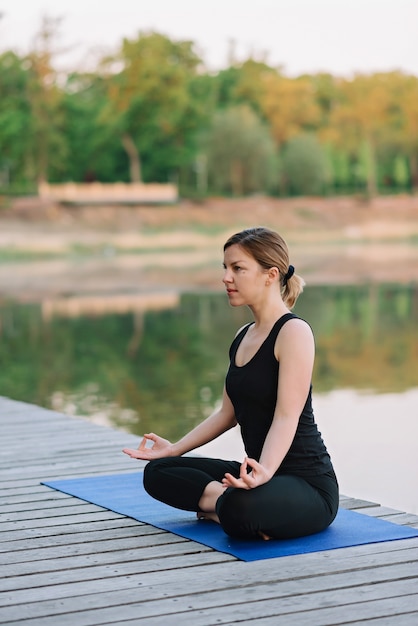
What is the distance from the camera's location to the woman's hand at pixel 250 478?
3.94m

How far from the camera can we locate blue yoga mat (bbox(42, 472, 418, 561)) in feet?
13.4

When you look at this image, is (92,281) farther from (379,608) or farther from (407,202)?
(407,202)

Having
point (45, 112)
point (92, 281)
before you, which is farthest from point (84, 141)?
point (92, 281)

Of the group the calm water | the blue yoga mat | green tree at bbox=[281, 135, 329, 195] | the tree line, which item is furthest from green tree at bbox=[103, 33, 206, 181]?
the blue yoga mat

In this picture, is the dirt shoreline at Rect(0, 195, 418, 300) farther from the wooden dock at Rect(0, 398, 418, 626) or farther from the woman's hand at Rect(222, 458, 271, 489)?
the woman's hand at Rect(222, 458, 271, 489)

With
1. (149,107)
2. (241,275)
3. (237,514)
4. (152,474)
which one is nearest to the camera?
(237,514)

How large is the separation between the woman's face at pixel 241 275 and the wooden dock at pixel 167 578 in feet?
2.89

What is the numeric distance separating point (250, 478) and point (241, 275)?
2.33ft

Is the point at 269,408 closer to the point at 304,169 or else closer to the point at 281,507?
the point at 281,507

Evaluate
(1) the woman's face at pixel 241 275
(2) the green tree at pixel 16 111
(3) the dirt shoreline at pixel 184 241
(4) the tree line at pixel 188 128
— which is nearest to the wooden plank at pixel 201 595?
(1) the woman's face at pixel 241 275

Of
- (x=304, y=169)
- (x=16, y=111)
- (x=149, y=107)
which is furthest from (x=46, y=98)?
(x=304, y=169)

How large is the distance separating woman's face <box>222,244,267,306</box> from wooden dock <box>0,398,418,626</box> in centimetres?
88

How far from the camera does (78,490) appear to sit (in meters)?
5.19

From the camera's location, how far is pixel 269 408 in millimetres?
4246
